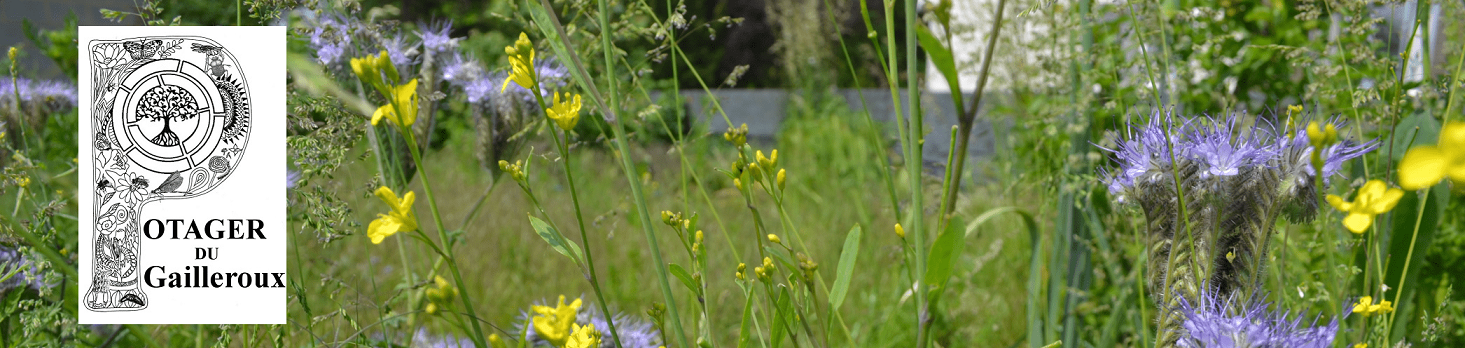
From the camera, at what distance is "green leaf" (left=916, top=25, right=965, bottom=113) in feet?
1.47

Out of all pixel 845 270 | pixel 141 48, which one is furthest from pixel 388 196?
pixel 141 48

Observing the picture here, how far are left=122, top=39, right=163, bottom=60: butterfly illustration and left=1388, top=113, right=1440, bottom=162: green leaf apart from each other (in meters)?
1.44

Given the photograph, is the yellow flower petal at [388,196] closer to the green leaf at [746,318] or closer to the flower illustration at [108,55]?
the green leaf at [746,318]

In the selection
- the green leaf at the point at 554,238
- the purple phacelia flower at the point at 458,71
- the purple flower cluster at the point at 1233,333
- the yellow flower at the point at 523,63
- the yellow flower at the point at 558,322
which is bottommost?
the purple flower cluster at the point at 1233,333

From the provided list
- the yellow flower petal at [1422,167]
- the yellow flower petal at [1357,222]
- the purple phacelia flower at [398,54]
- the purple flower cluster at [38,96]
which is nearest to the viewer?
the yellow flower petal at [1422,167]

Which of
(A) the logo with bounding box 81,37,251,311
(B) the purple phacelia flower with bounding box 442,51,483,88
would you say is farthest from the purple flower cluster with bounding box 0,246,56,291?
(B) the purple phacelia flower with bounding box 442,51,483,88

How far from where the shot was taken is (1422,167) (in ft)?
0.88

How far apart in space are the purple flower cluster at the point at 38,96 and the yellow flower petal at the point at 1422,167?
1.64 m

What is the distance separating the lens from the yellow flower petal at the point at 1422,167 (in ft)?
0.86

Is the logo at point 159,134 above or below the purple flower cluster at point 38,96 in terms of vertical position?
below

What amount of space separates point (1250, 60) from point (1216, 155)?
44.3 inches

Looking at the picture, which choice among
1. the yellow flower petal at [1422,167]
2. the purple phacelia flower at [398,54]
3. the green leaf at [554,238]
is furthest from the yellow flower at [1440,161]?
the purple phacelia flower at [398,54]

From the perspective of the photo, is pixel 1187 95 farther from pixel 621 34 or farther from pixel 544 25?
pixel 544 25

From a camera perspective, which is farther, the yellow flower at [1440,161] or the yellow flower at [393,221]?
the yellow flower at [393,221]
